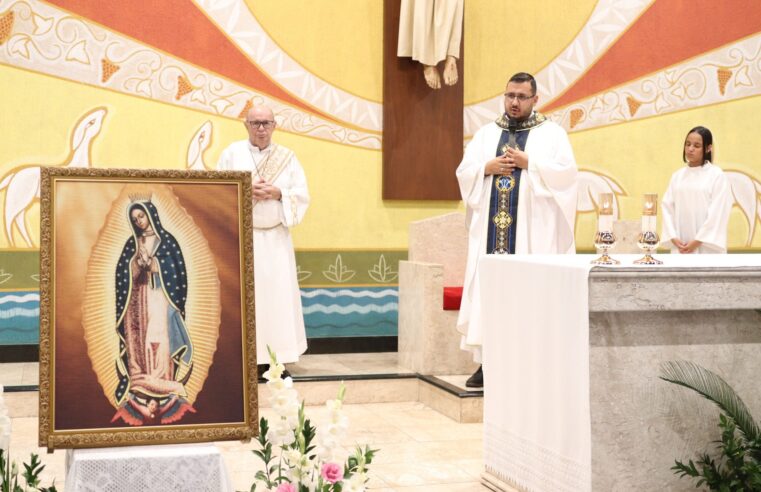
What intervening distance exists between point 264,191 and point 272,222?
0.81ft

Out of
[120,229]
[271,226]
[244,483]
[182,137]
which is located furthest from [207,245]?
[182,137]

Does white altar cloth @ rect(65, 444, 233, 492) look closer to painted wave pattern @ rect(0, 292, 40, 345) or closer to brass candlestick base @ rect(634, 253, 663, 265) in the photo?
brass candlestick base @ rect(634, 253, 663, 265)

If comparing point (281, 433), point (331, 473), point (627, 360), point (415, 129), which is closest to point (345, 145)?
point (415, 129)

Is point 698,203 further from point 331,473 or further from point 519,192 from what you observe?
point 331,473

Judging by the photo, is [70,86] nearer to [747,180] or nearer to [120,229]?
[120,229]

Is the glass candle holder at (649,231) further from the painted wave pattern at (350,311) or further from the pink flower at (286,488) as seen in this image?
the painted wave pattern at (350,311)

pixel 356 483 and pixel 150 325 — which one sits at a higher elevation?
pixel 150 325

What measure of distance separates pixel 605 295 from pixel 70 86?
482 cm

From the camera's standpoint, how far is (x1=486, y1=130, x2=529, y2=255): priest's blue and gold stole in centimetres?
605

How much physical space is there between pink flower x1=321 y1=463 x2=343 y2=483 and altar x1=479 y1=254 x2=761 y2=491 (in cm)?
141

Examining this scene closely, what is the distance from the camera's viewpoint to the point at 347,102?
25.4 ft

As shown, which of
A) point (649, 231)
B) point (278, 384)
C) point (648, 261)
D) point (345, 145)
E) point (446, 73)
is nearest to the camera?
point (278, 384)

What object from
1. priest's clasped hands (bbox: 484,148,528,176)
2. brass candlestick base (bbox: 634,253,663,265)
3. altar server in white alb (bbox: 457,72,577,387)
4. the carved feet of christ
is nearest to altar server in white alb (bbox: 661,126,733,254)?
altar server in white alb (bbox: 457,72,577,387)

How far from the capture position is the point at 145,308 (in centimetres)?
274
